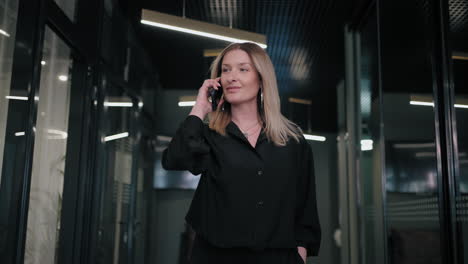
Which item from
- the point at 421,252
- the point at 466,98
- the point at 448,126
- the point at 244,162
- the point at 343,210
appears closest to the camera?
the point at 244,162

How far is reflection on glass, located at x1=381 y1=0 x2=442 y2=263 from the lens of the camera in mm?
2506

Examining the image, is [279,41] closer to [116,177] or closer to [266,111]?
[116,177]

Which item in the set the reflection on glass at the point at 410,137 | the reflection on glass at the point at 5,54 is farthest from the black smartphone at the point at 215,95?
the reflection on glass at the point at 410,137

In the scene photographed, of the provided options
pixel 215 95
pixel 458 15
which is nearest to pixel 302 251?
pixel 215 95

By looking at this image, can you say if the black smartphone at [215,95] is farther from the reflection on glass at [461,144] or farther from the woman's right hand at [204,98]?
the reflection on glass at [461,144]

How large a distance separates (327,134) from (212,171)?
829cm

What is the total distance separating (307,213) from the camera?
123cm

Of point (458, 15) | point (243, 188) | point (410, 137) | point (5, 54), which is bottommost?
point (243, 188)

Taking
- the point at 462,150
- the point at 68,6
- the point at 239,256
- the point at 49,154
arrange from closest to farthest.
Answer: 1. the point at 239,256
2. the point at 462,150
3. the point at 49,154
4. the point at 68,6

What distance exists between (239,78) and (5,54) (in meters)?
1.49

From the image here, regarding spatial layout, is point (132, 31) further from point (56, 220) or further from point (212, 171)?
point (212, 171)

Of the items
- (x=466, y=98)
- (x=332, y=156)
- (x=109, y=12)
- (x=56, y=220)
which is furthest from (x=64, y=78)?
(x=332, y=156)

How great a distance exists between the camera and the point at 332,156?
8977mm

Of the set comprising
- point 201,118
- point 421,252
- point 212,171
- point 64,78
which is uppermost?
point 64,78
